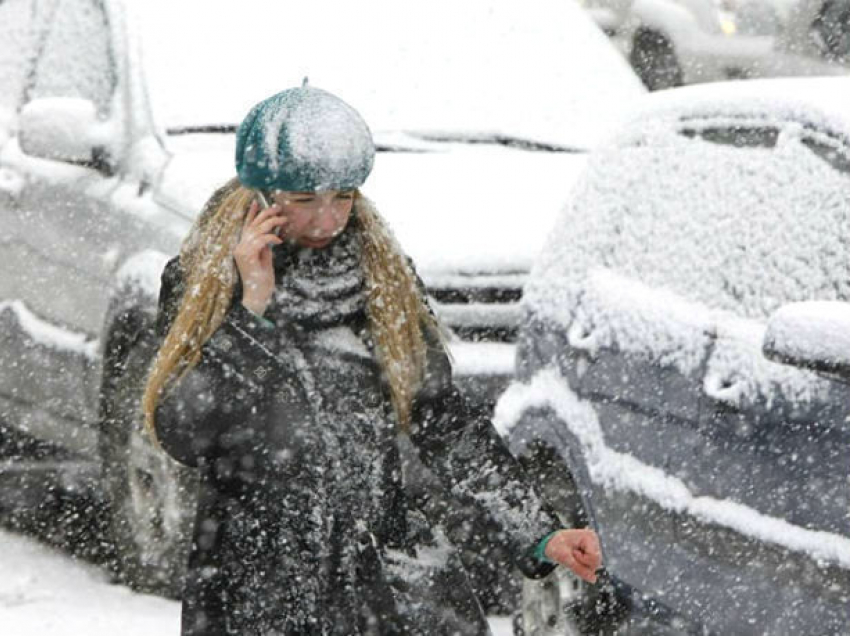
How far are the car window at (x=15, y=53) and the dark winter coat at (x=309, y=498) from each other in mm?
4465

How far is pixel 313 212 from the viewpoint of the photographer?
3.33 metres

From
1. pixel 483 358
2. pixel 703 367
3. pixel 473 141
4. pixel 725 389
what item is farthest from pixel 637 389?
pixel 473 141

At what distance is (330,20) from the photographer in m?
7.18

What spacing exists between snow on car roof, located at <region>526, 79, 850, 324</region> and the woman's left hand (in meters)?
1.11

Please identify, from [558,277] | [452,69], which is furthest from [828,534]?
[452,69]

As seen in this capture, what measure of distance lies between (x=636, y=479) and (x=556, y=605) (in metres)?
0.58

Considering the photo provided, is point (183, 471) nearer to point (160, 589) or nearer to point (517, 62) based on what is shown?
point (160, 589)

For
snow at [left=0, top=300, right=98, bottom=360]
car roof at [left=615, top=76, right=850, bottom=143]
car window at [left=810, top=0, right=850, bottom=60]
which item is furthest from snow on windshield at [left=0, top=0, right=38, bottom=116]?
car window at [left=810, top=0, right=850, bottom=60]

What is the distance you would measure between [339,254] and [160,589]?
119 inches

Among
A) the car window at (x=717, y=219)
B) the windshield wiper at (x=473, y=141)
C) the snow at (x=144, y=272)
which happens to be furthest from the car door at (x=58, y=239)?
the car window at (x=717, y=219)

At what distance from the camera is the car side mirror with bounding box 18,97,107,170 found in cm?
651

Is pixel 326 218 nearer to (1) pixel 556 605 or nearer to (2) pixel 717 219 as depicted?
(2) pixel 717 219

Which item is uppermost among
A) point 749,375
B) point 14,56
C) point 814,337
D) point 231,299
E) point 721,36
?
point 231,299

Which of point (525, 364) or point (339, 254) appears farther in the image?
point (525, 364)
